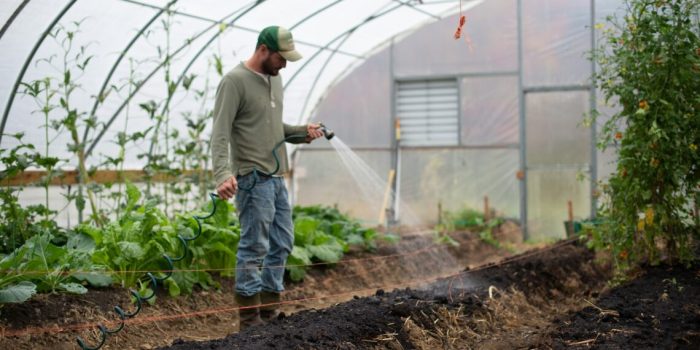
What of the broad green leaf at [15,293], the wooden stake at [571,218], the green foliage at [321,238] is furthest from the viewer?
the wooden stake at [571,218]

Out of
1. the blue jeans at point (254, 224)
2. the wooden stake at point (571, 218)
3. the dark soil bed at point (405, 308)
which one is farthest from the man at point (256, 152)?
the wooden stake at point (571, 218)

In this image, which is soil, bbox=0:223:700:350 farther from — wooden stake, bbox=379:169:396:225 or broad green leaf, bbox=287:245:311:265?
wooden stake, bbox=379:169:396:225

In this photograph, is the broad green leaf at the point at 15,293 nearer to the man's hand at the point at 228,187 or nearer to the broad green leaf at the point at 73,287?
the broad green leaf at the point at 73,287

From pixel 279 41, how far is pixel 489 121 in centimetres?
646

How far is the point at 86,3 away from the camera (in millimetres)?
6391

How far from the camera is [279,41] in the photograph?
444 cm

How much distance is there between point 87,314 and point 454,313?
2.08 metres

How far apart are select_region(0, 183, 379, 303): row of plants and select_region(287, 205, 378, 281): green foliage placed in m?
0.03

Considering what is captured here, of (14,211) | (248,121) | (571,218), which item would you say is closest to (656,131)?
(248,121)

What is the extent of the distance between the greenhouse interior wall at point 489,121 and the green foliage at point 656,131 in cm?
388

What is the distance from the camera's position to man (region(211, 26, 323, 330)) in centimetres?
443

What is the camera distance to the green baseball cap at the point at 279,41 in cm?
444

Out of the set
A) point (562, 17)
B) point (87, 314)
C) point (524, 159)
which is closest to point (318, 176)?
point (524, 159)

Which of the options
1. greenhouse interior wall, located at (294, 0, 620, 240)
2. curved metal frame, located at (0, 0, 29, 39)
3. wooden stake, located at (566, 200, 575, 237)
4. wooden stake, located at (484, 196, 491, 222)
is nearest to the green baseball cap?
curved metal frame, located at (0, 0, 29, 39)
